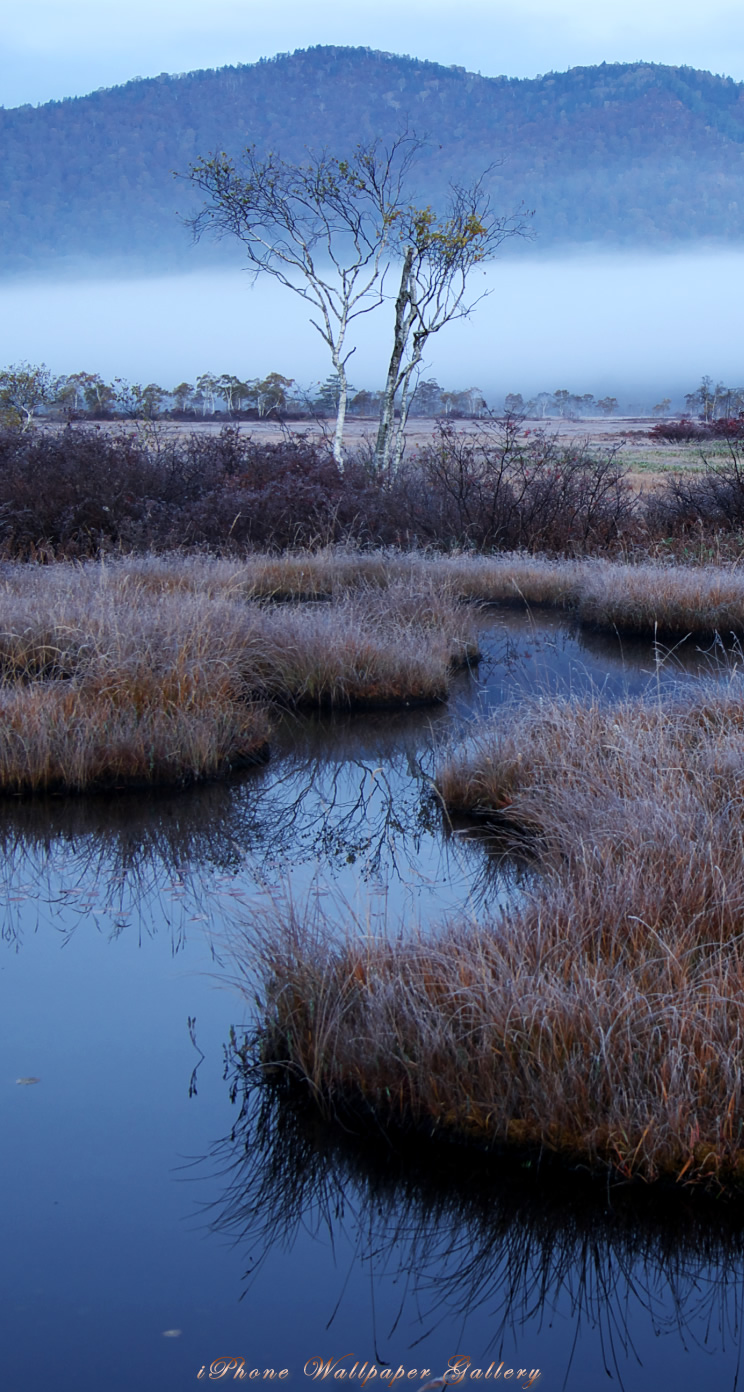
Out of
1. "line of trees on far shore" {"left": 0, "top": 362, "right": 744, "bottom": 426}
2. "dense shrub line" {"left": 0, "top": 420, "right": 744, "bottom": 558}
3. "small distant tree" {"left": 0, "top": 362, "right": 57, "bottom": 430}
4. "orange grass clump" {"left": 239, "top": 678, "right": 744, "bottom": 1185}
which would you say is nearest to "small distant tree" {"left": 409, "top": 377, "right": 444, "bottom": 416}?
"line of trees on far shore" {"left": 0, "top": 362, "right": 744, "bottom": 426}

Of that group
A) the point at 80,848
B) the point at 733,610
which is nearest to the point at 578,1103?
the point at 80,848

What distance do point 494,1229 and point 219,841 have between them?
3.55m

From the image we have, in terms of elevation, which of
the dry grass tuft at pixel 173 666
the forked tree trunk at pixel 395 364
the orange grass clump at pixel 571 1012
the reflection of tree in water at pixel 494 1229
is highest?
the forked tree trunk at pixel 395 364

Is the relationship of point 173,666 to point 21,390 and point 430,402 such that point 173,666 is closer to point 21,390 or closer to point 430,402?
point 21,390

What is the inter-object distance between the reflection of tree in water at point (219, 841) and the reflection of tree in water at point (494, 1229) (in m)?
1.87

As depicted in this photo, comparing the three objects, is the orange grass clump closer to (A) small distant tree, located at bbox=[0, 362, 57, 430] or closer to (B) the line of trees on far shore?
(B) the line of trees on far shore

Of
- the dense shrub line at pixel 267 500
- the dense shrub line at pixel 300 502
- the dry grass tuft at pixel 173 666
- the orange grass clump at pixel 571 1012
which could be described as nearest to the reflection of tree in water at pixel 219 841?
the dry grass tuft at pixel 173 666

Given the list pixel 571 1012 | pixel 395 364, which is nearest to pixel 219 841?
pixel 571 1012

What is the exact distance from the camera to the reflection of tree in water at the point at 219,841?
568 cm

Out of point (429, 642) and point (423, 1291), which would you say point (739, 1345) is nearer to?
point (423, 1291)

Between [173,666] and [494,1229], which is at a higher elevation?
[173,666]

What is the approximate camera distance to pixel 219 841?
6500mm

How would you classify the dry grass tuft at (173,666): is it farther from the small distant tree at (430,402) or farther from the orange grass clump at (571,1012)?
the small distant tree at (430,402)

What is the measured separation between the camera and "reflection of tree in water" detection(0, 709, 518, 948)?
18.6ft
